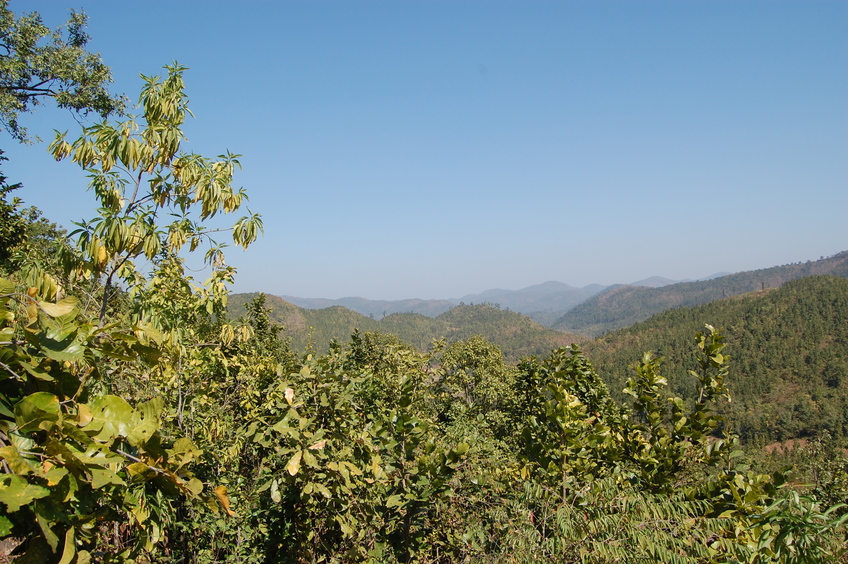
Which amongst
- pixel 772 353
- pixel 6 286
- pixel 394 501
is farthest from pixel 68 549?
pixel 772 353

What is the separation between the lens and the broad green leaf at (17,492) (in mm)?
974

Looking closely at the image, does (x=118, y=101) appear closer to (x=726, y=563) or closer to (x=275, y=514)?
(x=275, y=514)

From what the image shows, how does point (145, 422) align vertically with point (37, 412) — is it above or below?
below

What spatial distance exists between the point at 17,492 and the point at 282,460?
10.1 ft

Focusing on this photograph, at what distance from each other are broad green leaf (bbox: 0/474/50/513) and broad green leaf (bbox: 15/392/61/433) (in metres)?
0.15

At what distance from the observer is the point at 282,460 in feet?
12.7

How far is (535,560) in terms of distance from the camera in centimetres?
323

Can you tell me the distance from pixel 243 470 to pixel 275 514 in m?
2.79

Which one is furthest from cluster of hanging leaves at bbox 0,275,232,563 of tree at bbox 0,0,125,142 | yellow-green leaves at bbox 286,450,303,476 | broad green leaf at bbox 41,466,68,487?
tree at bbox 0,0,125,142

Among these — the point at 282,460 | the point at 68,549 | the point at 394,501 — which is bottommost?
the point at 394,501

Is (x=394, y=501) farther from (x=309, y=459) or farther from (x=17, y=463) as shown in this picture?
(x=17, y=463)

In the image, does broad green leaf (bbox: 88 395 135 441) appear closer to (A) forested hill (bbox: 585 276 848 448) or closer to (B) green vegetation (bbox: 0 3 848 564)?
(B) green vegetation (bbox: 0 3 848 564)

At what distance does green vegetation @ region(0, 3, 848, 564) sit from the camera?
127 cm

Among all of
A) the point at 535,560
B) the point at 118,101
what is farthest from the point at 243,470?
the point at 118,101
